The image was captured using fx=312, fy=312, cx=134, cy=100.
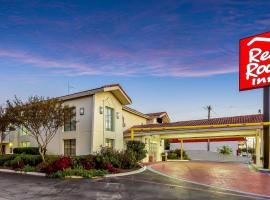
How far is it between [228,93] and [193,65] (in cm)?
697

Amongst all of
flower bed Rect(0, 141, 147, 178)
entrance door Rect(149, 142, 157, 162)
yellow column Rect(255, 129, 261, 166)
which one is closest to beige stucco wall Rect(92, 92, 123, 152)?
flower bed Rect(0, 141, 147, 178)

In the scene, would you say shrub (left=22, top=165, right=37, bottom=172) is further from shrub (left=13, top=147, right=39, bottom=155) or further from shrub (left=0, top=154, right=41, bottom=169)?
shrub (left=13, top=147, right=39, bottom=155)

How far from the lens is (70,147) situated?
28.6 meters

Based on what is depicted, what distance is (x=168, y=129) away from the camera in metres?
30.4

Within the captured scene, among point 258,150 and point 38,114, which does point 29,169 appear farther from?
point 258,150

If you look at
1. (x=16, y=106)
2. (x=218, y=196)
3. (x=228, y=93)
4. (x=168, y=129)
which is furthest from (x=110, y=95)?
(x=218, y=196)

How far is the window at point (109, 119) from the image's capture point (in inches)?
1150

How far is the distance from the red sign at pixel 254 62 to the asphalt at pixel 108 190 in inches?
519

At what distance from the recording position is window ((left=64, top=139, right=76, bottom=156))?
92.8 ft

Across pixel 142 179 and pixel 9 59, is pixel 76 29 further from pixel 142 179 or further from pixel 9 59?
pixel 142 179

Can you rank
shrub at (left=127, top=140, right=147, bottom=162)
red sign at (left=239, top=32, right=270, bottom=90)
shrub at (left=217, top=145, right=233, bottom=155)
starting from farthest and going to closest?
shrub at (left=217, top=145, right=233, bottom=155) < shrub at (left=127, top=140, right=147, bottom=162) < red sign at (left=239, top=32, right=270, bottom=90)

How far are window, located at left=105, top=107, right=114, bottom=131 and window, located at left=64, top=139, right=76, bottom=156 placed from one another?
334 cm

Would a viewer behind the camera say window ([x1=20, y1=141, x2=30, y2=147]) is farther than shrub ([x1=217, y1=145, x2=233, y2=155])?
No

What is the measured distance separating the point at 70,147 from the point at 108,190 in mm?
15963
